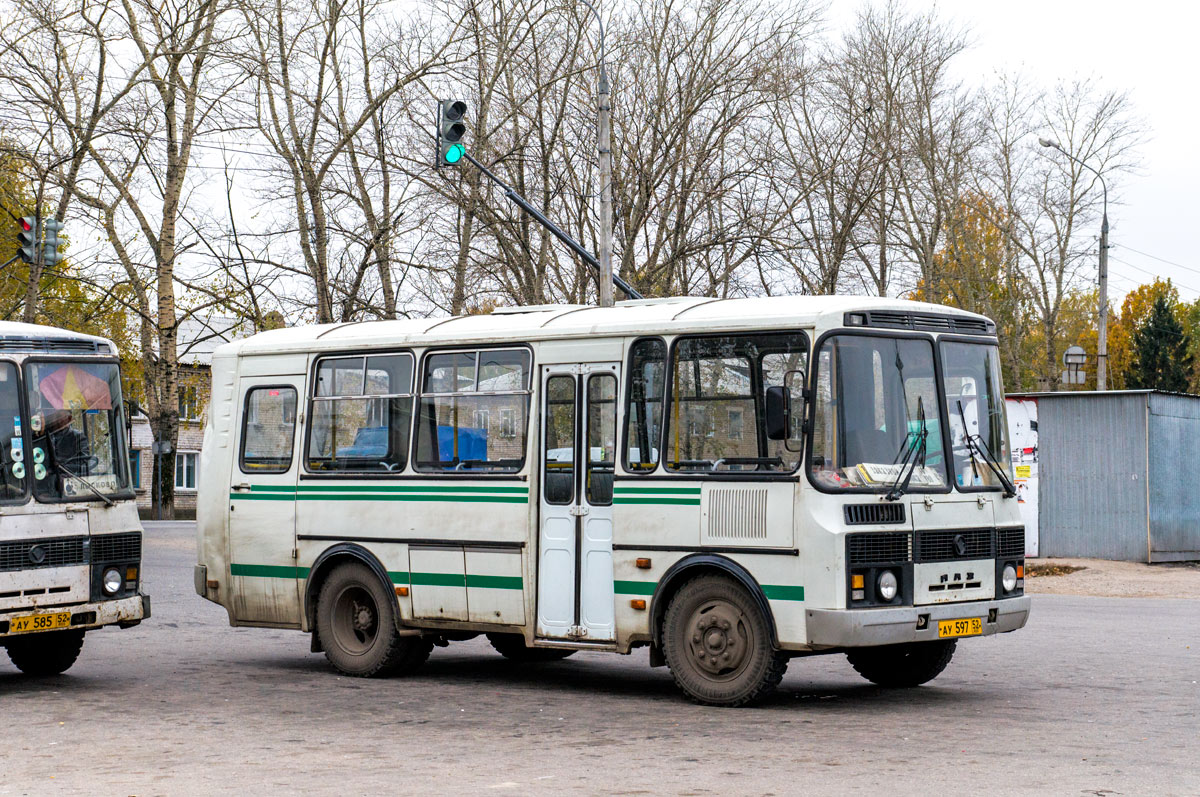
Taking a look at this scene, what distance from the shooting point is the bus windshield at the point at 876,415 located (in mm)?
10703

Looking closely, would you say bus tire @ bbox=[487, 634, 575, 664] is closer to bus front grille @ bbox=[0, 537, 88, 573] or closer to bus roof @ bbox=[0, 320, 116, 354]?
bus front grille @ bbox=[0, 537, 88, 573]

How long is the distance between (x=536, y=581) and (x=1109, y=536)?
1740cm

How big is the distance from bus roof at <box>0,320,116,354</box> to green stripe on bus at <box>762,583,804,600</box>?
219 inches

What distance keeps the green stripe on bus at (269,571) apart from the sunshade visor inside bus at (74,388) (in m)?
1.94

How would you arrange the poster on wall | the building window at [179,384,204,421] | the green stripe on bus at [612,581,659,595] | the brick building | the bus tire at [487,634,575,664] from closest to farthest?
1. the green stripe on bus at [612,581,659,595]
2. the bus tire at [487,634,575,664]
3. the poster on wall
4. the building window at [179,384,204,421]
5. the brick building

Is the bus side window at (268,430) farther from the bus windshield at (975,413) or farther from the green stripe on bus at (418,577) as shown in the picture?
the bus windshield at (975,413)

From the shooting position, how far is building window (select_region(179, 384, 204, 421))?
210ft

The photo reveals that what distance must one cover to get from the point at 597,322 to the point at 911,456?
2540 millimetres

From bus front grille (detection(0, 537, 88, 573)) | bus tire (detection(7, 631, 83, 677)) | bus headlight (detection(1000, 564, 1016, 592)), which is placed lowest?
bus tire (detection(7, 631, 83, 677))

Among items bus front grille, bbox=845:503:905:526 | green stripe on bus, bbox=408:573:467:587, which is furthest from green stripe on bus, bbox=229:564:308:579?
bus front grille, bbox=845:503:905:526

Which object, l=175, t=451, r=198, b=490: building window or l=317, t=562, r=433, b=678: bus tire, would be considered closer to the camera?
l=317, t=562, r=433, b=678: bus tire

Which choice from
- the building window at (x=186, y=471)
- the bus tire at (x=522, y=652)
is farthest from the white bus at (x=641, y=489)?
the building window at (x=186, y=471)

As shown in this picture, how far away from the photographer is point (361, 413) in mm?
13531

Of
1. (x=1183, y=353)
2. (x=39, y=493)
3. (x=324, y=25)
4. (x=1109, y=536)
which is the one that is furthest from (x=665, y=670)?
(x=1183, y=353)
